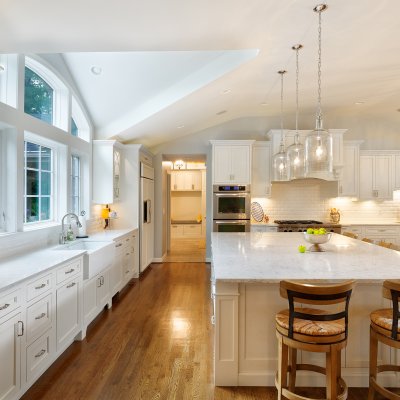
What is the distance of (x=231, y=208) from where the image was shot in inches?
233

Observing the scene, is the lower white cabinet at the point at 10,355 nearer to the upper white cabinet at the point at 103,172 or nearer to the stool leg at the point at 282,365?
the stool leg at the point at 282,365

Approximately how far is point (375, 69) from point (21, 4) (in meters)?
3.99

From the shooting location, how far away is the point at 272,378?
2283 millimetres

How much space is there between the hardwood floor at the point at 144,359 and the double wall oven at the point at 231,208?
73.6 inches

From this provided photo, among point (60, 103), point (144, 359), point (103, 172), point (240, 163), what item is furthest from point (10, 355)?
point (240, 163)

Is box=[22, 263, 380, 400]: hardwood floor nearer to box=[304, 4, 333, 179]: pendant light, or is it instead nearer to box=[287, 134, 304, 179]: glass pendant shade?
box=[304, 4, 333, 179]: pendant light

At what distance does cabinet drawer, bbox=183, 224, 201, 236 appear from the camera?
33.5 ft

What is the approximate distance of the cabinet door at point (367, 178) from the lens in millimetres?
6102

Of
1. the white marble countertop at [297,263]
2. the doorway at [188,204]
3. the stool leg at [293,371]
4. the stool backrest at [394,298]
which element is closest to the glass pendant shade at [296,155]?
the white marble countertop at [297,263]

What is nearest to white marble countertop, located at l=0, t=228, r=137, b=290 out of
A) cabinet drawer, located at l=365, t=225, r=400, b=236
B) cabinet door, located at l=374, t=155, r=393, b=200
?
cabinet drawer, located at l=365, t=225, r=400, b=236

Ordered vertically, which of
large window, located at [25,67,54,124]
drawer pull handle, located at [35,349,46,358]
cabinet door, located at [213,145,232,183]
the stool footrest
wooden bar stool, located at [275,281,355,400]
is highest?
large window, located at [25,67,54,124]

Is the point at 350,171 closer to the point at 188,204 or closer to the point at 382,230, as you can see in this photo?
the point at 382,230

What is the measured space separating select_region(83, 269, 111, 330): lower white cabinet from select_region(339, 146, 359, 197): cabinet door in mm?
4733

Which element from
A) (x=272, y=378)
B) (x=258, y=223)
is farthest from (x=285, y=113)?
(x=272, y=378)
